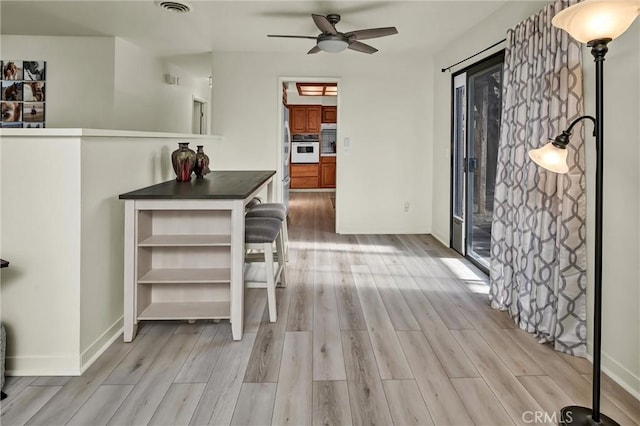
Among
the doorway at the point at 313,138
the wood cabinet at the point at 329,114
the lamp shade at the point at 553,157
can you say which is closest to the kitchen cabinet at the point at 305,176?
the doorway at the point at 313,138

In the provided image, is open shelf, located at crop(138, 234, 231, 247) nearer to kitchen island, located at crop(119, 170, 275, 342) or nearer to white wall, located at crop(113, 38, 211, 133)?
kitchen island, located at crop(119, 170, 275, 342)

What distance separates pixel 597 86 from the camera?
1632mm

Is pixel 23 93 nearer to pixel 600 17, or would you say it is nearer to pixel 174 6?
pixel 174 6

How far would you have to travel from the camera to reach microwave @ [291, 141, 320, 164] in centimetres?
1127

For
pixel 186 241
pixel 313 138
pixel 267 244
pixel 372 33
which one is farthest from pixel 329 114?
pixel 186 241

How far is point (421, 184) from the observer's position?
18.9 feet

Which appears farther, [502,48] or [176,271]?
[502,48]

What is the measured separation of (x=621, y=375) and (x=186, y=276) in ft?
7.55

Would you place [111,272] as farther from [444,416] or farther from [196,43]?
[196,43]

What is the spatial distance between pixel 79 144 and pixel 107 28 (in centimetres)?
307

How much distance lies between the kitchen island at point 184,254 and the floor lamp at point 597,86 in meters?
1.56

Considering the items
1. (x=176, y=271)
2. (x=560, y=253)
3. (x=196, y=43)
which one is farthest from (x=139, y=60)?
(x=560, y=253)

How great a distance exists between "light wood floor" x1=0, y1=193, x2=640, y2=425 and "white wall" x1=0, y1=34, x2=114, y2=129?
3.22m

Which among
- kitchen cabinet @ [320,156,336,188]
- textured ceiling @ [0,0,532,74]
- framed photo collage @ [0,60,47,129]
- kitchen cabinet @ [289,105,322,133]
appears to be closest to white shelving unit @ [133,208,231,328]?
textured ceiling @ [0,0,532,74]
